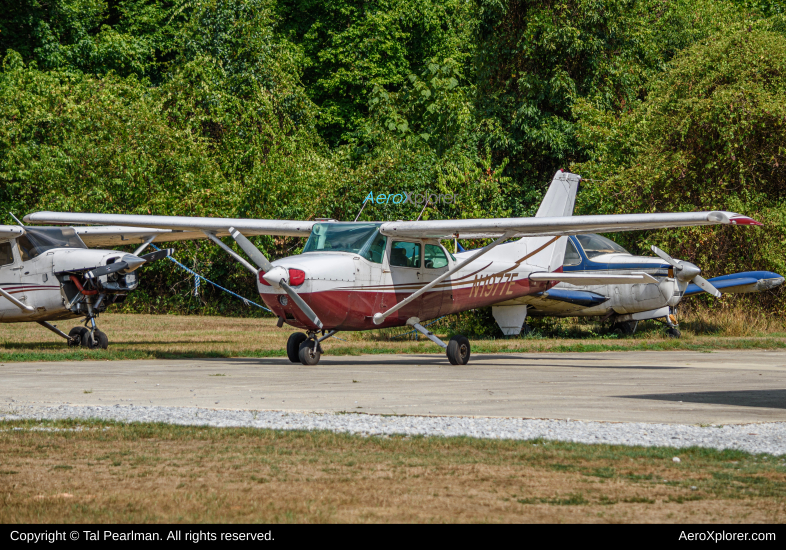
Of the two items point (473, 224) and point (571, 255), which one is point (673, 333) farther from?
point (473, 224)

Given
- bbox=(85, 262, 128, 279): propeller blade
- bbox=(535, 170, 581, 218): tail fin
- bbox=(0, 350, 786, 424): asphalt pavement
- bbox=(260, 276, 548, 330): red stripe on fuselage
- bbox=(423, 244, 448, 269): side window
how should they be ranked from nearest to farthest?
bbox=(0, 350, 786, 424): asphalt pavement < bbox=(260, 276, 548, 330): red stripe on fuselage < bbox=(423, 244, 448, 269): side window < bbox=(85, 262, 128, 279): propeller blade < bbox=(535, 170, 581, 218): tail fin

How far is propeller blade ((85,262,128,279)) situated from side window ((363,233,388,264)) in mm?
4683

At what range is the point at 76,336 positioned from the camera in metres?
17.7

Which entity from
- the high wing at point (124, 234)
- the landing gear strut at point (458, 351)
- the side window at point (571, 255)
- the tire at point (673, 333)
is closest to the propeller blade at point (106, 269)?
the high wing at point (124, 234)

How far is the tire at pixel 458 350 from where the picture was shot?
1527cm

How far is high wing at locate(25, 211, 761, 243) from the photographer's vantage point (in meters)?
13.5

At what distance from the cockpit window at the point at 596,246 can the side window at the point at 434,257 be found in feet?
20.3

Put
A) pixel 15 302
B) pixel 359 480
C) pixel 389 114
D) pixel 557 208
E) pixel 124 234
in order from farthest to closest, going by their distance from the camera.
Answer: pixel 389 114
pixel 557 208
pixel 124 234
pixel 15 302
pixel 359 480

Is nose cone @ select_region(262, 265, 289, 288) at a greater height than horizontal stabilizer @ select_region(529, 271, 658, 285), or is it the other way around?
nose cone @ select_region(262, 265, 289, 288)

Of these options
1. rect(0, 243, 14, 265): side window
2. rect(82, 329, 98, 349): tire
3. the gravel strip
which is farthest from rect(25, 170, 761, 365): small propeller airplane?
the gravel strip

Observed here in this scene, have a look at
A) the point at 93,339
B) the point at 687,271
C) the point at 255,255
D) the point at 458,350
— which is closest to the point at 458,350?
the point at 458,350

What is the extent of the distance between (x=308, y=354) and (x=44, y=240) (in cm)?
632

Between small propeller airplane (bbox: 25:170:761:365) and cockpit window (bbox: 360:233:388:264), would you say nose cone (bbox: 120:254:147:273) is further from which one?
cockpit window (bbox: 360:233:388:264)
